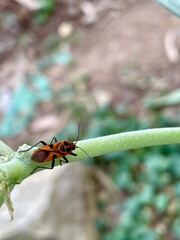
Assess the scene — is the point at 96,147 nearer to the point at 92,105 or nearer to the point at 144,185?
the point at 144,185

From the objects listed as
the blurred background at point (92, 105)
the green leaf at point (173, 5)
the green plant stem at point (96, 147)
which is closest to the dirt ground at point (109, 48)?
the blurred background at point (92, 105)

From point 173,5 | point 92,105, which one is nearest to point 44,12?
point 92,105

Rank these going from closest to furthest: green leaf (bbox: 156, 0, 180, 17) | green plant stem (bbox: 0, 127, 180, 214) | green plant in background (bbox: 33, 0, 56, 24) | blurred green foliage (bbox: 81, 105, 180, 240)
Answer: green plant stem (bbox: 0, 127, 180, 214), green leaf (bbox: 156, 0, 180, 17), blurred green foliage (bbox: 81, 105, 180, 240), green plant in background (bbox: 33, 0, 56, 24)

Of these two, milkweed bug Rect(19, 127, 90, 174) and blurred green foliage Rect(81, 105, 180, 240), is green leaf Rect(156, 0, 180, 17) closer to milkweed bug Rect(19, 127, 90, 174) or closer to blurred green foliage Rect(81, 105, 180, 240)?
milkweed bug Rect(19, 127, 90, 174)

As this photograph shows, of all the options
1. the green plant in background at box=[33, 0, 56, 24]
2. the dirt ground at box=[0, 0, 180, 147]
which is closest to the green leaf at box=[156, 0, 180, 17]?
the dirt ground at box=[0, 0, 180, 147]

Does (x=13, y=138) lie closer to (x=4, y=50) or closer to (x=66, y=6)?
(x=4, y=50)

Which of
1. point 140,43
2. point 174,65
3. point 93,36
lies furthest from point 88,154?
point 93,36

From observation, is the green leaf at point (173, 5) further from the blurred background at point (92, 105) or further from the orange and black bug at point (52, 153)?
the blurred background at point (92, 105)
